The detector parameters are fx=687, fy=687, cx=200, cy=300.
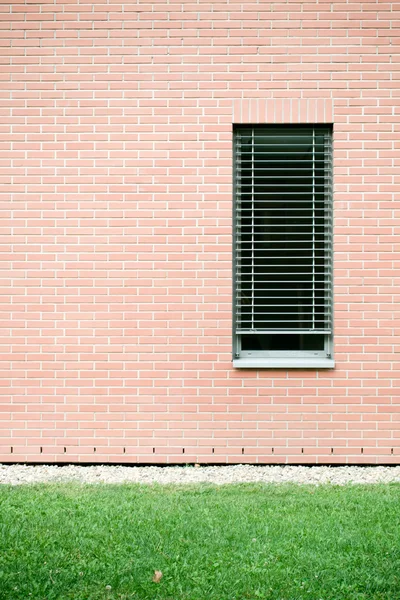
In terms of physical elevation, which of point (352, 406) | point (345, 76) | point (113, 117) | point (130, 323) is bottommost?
point (352, 406)

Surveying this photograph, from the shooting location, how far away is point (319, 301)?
7191 mm

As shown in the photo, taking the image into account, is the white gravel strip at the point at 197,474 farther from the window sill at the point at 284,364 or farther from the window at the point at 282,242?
the window at the point at 282,242

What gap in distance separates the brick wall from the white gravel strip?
0.49 feet

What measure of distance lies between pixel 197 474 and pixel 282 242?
2.50m

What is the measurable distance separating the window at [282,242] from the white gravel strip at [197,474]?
1.13 meters

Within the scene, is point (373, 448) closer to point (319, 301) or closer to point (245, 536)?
point (319, 301)

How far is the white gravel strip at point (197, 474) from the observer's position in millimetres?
6426

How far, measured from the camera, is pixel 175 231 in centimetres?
695

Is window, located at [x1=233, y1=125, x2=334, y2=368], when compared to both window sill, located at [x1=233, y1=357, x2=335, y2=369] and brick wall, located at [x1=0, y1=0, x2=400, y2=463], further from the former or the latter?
brick wall, located at [x1=0, y1=0, x2=400, y2=463]

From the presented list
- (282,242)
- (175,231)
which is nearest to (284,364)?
(282,242)

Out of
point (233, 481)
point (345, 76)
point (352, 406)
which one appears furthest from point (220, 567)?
point (345, 76)

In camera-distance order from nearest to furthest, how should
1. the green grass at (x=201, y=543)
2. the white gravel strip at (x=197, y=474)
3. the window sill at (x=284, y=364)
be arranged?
1. the green grass at (x=201, y=543)
2. the white gravel strip at (x=197, y=474)
3. the window sill at (x=284, y=364)

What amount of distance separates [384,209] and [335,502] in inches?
119

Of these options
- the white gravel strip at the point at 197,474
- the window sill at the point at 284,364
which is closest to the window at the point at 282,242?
the window sill at the point at 284,364
